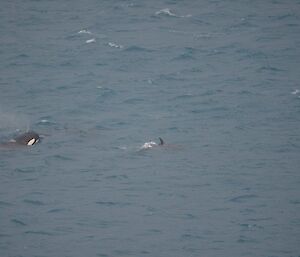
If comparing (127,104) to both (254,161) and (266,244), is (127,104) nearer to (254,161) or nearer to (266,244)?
(254,161)

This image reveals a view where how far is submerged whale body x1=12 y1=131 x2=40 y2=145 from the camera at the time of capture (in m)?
38.1

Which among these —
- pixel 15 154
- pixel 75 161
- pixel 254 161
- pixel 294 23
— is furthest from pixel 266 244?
pixel 294 23

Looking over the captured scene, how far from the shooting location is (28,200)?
31.5 metres

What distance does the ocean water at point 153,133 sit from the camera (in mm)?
28578

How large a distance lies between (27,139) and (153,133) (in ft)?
22.8

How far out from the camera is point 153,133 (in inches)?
1577

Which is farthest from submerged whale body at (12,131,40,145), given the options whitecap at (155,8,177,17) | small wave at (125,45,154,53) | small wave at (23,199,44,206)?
whitecap at (155,8,177,17)

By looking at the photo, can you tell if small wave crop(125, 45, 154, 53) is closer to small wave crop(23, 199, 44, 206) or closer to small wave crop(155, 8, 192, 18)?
small wave crop(155, 8, 192, 18)

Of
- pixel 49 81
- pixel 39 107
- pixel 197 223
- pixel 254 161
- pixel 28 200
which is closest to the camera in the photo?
pixel 197 223

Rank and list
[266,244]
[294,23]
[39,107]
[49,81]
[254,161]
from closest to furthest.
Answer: [266,244] < [254,161] < [39,107] < [49,81] < [294,23]

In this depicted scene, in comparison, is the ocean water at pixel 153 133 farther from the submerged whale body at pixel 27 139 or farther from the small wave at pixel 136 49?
the submerged whale body at pixel 27 139

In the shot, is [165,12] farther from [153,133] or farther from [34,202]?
[34,202]

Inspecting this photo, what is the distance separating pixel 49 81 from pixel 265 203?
24745 millimetres

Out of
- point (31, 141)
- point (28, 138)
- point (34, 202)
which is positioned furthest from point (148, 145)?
point (34, 202)
